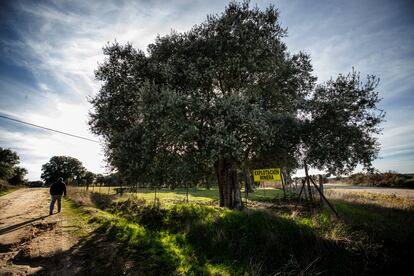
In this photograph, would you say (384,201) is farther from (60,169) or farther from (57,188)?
(60,169)

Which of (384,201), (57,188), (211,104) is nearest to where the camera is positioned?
(211,104)

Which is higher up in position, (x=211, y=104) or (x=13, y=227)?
(x=211, y=104)

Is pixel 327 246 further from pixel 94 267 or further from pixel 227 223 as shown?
pixel 94 267

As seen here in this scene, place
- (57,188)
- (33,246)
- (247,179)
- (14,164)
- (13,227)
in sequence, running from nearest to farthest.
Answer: (33,246) → (13,227) → (57,188) → (247,179) → (14,164)

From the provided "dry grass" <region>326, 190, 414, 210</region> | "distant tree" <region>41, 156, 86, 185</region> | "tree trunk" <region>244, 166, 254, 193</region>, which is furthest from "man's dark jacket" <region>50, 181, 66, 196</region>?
"distant tree" <region>41, 156, 86, 185</region>

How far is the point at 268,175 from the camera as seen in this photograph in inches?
539

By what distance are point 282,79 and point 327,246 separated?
13216 millimetres

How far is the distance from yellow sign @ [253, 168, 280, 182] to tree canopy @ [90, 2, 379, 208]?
5.40ft

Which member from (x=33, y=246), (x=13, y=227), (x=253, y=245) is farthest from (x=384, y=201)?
(x=13, y=227)

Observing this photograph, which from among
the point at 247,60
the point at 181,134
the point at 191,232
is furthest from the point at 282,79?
the point at 191,232

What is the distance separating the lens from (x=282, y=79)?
57.0ft

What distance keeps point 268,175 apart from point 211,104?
6112 millimetres

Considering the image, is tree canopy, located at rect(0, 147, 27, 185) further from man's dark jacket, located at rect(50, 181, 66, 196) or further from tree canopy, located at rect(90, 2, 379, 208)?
tree canopy, located at rect(90, 2, 379, 208)

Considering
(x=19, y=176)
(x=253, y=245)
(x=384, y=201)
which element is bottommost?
(x=253, y=245)
